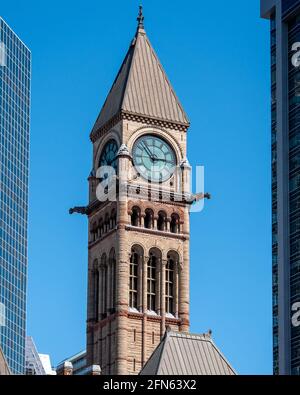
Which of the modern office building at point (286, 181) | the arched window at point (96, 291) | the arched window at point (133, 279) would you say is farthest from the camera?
the arched window at point (96, 291)

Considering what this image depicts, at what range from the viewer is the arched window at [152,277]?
144875mm

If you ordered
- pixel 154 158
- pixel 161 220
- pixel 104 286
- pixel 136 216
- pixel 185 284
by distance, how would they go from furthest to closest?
pixel 154 158 < pixel 161 220 < pixel 136 216 < pixel 104 286 < pixel 185 284

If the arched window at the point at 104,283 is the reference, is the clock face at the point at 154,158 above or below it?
above

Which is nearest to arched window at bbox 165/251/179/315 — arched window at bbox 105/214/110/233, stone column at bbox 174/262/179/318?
stone column at bbox 174/262/179/318

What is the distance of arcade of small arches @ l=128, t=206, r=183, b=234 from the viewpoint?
146875 millimetres

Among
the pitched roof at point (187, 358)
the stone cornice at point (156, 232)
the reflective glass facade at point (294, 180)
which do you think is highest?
the stone cornice at point (156, 232)

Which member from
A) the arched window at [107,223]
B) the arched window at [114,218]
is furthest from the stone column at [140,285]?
the arched window at [107,223]

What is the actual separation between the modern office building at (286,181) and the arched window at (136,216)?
126 feet

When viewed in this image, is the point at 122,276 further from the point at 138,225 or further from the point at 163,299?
the point at 138,225

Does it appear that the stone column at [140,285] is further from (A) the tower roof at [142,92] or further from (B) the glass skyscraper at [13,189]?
(A) the tower roof at [142,92]

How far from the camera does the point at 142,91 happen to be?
495 feet

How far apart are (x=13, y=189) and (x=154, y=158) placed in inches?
615

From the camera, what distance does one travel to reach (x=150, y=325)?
14325cm

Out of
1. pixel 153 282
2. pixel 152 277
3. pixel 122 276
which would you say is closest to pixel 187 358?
pixel 122 276
